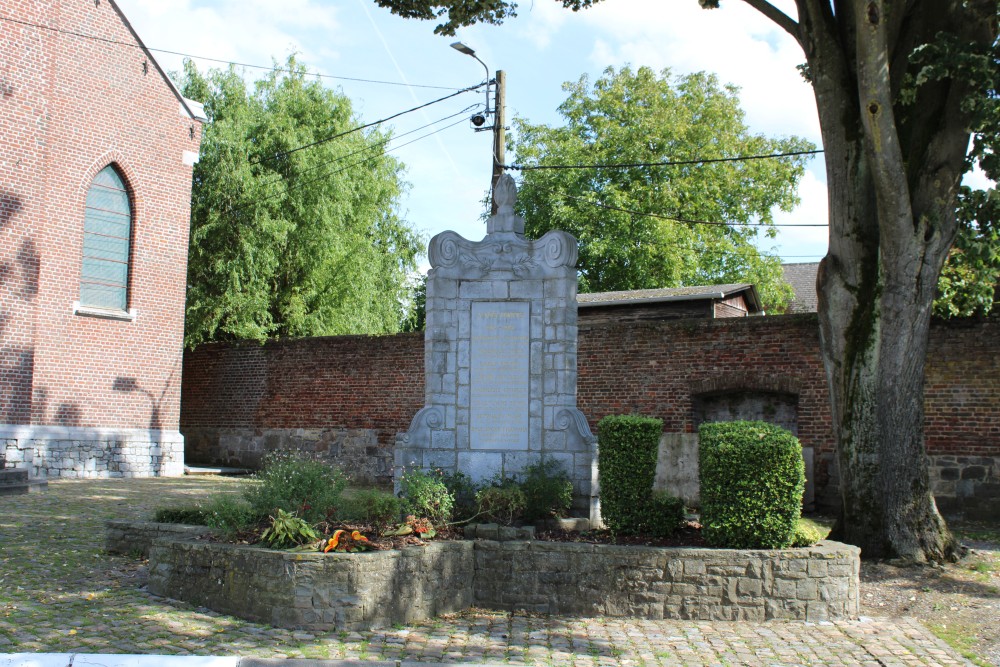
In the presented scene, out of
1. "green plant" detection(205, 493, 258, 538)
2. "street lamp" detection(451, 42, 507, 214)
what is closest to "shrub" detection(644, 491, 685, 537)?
"green plant" detection(205, 493, 258, 538)

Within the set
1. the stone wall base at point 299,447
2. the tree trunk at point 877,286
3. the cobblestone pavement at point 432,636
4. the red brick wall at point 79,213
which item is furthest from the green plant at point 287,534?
the red brick wall at point 79,213

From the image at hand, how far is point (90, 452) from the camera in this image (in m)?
18.3

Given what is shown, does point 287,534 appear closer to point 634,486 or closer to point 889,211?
point 634,486

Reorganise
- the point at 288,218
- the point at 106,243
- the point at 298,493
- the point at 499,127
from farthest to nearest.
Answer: the point at 288,218, the point at 106,243, the point at 499,127, the point at 298,493

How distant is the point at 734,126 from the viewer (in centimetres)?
3300

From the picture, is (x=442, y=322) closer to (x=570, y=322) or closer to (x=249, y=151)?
(x=570, y=322)

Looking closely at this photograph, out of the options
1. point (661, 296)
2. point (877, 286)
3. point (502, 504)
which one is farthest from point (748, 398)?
point (502, 504)

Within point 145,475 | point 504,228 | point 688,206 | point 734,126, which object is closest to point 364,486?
point 145,475

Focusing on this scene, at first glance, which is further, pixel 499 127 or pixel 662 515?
pixel 499 127

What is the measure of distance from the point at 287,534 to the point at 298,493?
0.64 meters

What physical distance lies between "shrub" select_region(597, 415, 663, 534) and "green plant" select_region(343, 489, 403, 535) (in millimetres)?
2022

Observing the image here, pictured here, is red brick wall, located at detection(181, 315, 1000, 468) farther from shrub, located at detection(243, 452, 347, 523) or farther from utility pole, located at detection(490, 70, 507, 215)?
shrub, located at detection(243, 452, 347, 523)

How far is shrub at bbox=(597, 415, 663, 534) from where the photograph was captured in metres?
8.25

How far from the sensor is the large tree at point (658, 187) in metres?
29.6
